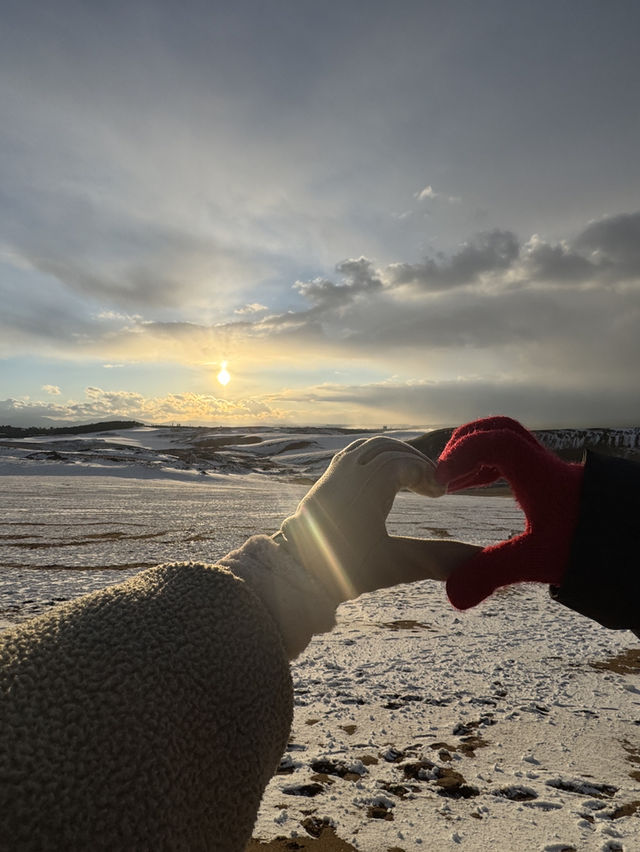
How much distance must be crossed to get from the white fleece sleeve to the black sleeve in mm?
762

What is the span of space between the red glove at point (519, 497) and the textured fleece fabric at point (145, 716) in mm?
839

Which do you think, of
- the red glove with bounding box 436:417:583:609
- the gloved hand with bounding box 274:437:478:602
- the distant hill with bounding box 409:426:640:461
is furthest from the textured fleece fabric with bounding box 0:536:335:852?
the distant hill with bounding box 409:426:640:461

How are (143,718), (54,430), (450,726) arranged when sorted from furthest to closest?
(54,430) < (450,726) < (143,718)

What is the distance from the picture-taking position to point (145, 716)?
3.01 feet

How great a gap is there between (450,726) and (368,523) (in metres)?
1.37

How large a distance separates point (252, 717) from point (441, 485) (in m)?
1.00

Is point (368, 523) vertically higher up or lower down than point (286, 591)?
higher up

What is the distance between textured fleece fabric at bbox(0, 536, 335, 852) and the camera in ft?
2.68

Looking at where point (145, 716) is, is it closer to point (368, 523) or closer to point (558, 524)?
point (368, 523)

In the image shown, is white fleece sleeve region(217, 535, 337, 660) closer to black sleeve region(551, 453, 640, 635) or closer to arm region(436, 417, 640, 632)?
arm region(436, 417, 640, 632)

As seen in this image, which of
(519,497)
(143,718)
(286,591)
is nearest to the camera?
(143,718)

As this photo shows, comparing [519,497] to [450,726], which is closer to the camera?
[519,497]

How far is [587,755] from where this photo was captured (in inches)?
87.3

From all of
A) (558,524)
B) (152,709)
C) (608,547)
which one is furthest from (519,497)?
(152,709)
